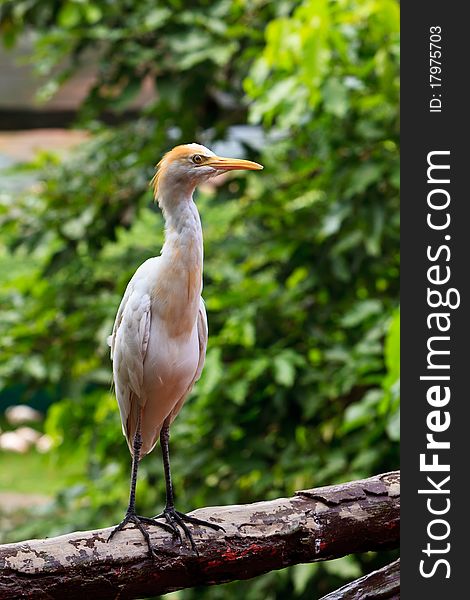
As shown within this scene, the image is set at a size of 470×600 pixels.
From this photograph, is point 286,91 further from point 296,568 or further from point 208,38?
point 296,568

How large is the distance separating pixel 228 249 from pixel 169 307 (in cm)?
113

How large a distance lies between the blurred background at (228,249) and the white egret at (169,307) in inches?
31.9

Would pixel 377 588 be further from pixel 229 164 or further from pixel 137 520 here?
pixel 229 164

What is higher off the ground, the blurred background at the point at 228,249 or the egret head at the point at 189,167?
the blurred background at the point at 228,249

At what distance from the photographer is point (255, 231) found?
8.84 ft

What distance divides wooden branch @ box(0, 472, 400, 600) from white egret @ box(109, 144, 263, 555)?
3.7 inches

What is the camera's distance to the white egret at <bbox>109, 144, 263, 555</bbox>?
146cm

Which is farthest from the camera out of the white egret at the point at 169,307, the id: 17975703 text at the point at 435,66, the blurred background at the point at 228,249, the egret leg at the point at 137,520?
the blurred background at the point at 228,249

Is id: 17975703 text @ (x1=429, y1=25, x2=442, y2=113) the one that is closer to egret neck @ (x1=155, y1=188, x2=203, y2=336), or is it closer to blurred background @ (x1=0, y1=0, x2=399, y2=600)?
egret neck @ (x1=155, y1=188, x2=203, y2=336)

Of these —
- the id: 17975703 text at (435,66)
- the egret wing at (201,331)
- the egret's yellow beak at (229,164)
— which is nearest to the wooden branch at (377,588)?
the egret wing at (201,331)

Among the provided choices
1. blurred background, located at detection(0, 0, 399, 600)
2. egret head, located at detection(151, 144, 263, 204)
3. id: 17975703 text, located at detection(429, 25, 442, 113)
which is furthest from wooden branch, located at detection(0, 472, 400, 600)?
blurred background, located at detection(0, 0, 399, 600)

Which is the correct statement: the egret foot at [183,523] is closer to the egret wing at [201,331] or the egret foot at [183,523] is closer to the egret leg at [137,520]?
the egret leg at [137,520]

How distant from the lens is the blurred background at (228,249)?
2.37 m

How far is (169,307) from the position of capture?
4.92ft
